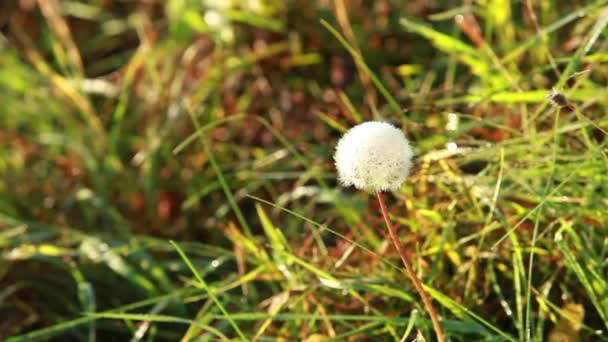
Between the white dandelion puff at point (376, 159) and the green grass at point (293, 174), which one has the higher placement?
the white dandelion puff at point (376, 159)

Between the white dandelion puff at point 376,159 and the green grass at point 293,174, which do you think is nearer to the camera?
the white dandelion puff at point 376,159

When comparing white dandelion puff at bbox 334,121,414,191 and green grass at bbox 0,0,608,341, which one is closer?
white dandelion puff at bbox 334,121,414,191

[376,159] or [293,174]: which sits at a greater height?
[376,159]

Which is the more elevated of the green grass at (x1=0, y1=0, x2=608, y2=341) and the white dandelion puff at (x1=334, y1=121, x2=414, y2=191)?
the white dandelion puff at (x1=334, y1=121, x2=414, y2=191)

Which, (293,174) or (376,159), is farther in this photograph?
(293,174)

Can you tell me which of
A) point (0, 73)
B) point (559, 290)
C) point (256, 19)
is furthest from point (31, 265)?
point (559, 290)
